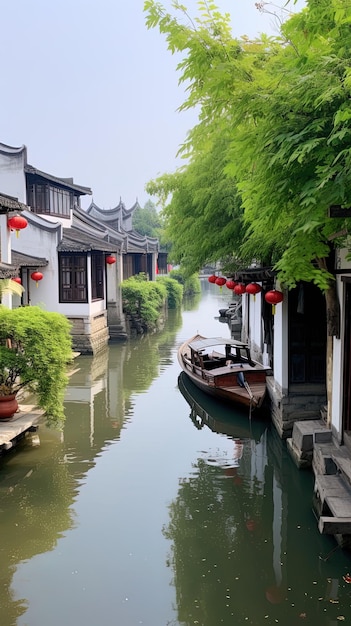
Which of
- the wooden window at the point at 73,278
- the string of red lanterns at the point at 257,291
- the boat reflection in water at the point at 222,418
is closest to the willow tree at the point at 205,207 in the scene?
the string of red lanterns at the point at 257,291

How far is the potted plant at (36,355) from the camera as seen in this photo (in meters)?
8.50

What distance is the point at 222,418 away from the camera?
11266mm

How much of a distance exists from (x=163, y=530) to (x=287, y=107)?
4.72 m

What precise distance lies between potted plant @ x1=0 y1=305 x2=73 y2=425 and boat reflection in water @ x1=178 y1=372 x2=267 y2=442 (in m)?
3.18

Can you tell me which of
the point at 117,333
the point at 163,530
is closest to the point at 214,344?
the point at 163,530

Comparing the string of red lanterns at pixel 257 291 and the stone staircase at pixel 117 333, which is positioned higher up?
the string of red lanterns at pixel 257 291

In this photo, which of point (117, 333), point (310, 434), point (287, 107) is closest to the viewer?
point (287, 107)

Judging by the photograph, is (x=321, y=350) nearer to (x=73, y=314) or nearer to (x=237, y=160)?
(x=237, y=160)

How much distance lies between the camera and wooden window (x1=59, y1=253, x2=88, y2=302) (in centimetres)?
1889

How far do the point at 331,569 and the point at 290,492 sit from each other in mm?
1988

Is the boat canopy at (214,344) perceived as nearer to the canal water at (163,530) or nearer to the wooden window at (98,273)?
the canal water at (163,530)

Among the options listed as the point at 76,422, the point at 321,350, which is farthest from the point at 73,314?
the point at 321,350

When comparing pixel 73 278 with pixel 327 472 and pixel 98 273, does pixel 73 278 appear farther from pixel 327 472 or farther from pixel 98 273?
pixel 327 472

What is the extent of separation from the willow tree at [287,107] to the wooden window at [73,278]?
46.6 feet
